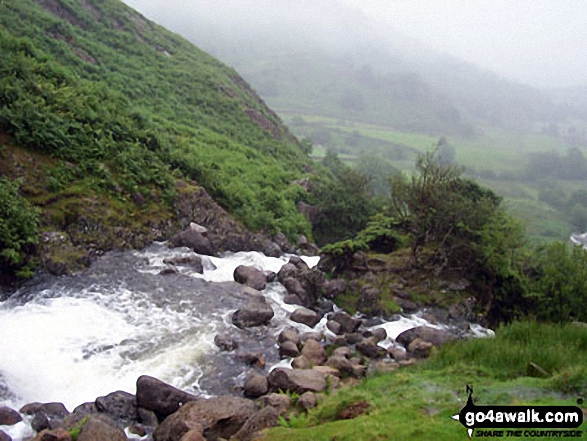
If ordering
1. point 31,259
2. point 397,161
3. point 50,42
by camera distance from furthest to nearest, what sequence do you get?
point 397,161
point 50,42
point 31,259

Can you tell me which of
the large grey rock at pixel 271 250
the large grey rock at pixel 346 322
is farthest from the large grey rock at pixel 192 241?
the large grey rock at pixel 346 322

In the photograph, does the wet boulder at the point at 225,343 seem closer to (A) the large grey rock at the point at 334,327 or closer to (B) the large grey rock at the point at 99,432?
(A) the large grey rock at the point at 334,327

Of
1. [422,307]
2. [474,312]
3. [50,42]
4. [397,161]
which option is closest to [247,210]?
[422,307]

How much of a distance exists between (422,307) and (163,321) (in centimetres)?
1486

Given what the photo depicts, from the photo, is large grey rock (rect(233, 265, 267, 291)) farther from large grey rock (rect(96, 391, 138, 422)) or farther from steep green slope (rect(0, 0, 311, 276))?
large grey rock (rect(96, 391, 138, 422))

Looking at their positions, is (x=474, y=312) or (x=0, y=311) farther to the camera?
(x=474, y=312)

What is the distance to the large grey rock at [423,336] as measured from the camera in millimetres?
21984

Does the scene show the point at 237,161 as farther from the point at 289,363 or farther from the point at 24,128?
the point at 289,363

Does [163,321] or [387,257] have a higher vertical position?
[387,257]

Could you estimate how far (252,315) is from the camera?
71.1 feet

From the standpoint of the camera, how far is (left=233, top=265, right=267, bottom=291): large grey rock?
25969 millimetres

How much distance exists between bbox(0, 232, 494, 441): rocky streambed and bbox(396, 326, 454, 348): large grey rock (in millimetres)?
70

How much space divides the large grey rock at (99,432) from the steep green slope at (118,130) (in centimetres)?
1409

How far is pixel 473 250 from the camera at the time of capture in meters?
28.1
